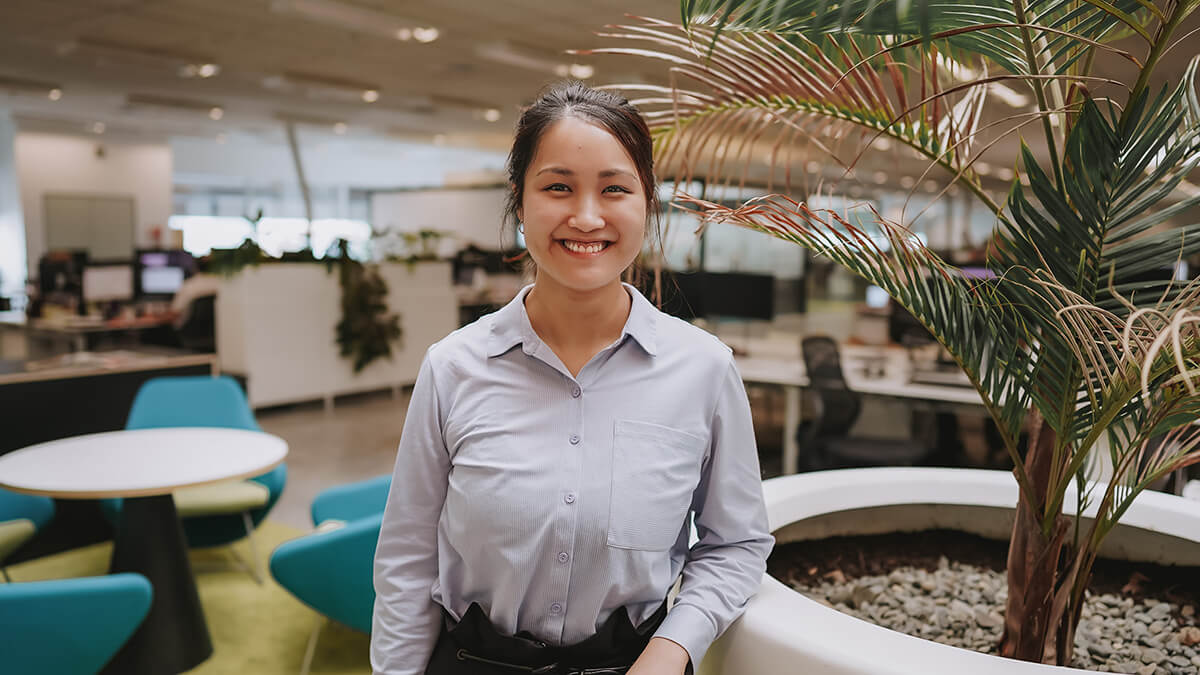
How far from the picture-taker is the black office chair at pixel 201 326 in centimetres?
735

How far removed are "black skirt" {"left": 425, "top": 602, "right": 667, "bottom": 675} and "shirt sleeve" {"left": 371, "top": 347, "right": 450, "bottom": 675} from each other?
0.22 ft

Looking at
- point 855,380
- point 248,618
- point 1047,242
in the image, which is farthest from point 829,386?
point 1047,242

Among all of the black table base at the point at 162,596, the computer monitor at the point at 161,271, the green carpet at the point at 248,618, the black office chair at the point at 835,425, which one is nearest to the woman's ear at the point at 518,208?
the green carpet at the point at 248,618

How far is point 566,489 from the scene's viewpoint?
3.90ft

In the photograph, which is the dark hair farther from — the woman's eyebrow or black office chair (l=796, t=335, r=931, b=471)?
black office chair (l=796, t=335, r=931, b=471)

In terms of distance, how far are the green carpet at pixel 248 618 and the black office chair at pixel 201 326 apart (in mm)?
3562

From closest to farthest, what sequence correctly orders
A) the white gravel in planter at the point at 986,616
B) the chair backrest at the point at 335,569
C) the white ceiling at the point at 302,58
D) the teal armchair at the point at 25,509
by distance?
the white gravel in planter at the point at 986,616
the chair backrest at the point at 335,569
the teal armchair at the point at 25,509
the white ceiling at the point at 302,58

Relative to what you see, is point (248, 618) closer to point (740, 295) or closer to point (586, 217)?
point (586, 217)

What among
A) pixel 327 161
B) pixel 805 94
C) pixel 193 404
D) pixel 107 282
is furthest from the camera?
pixel 327 161

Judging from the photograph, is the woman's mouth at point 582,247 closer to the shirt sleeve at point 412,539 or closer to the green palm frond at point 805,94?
the shirt sleeve at point 412,539

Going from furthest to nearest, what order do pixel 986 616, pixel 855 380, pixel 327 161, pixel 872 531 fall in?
1. pixel 327 161
2. pixel 855 380
3. pixel 872 531
4. pixel 986 616

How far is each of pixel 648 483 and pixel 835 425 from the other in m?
3.51

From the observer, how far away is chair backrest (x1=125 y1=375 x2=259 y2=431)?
3.87 m

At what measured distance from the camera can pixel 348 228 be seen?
72.5ft
